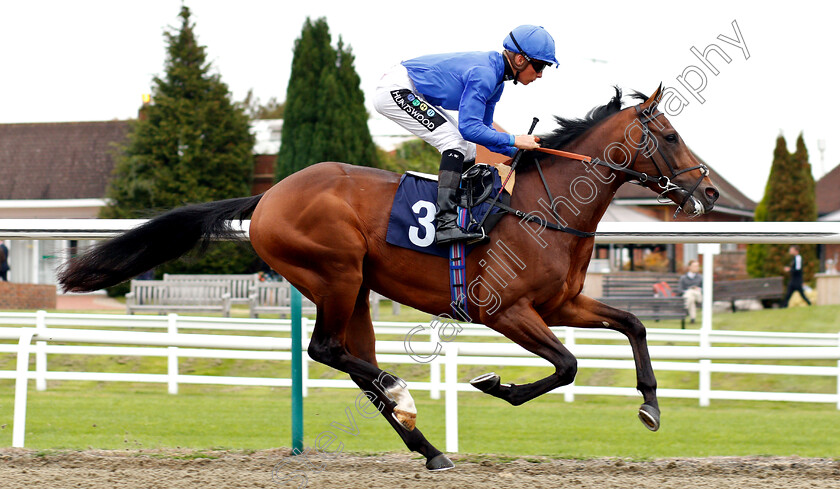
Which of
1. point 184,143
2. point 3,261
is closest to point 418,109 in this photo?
point 3,261

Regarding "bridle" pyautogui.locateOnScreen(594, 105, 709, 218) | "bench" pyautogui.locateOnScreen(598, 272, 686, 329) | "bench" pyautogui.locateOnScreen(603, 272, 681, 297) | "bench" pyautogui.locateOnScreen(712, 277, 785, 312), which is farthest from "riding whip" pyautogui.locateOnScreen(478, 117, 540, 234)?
"bench" pyautogui.locateOnScreen(712, 277, 785, 312)

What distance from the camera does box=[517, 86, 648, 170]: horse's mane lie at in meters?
3.88

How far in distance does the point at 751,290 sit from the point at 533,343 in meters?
14.7

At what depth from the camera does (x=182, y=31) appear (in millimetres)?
22734

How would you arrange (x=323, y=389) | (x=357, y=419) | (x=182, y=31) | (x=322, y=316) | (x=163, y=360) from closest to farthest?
(x=322, y=316) < (x=357, y=419) < (x=323, y=389) < (x=163, y=360) < (x=182, y=31)

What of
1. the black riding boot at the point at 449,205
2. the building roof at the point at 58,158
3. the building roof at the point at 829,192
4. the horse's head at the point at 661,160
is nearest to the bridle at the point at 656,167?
the horse's head at the point at 661,160

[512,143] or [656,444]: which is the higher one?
[512,143]

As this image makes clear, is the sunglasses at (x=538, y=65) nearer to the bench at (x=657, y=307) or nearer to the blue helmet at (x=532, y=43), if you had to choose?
the blue helmet at (x=532, y=43)

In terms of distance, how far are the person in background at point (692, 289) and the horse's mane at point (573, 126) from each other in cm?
1048

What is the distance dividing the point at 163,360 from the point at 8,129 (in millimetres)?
20938

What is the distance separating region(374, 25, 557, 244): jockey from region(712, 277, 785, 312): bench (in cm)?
1341

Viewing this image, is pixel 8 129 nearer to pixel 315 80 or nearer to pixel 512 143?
pixel 315 80

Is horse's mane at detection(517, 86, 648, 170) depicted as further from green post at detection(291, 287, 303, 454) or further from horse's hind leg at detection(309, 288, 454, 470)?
green post at detection(291, 287, 303, 454)

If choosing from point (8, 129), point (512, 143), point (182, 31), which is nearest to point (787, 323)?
point (512, 143)
